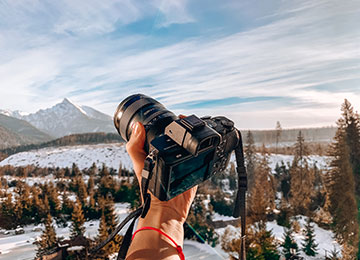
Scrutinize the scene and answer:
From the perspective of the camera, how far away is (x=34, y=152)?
6881 centimetres

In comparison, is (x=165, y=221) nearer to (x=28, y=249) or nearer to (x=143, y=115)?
(x=143, y=115)

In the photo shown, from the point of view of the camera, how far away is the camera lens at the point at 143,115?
4.49 ft

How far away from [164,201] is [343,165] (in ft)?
39.5

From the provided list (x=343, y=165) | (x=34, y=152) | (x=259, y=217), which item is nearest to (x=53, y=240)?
(x=259, y=217)

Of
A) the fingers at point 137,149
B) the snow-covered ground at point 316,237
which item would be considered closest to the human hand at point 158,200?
the fingers at point 137,149

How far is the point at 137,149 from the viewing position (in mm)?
1278

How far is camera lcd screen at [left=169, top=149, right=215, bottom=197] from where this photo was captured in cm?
108

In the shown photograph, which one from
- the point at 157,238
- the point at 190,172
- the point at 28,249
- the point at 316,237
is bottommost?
the point at 316,237

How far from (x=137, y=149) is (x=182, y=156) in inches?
12.3

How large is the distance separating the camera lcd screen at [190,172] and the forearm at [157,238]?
11 centimetres

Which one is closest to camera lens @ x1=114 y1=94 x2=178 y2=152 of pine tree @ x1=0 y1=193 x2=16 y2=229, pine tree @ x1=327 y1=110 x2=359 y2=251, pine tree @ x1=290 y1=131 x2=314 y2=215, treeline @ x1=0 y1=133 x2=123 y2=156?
pine tree @ x1=327 y1=110 x2=359 y2=251

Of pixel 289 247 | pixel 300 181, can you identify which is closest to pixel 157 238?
pixel 289 247

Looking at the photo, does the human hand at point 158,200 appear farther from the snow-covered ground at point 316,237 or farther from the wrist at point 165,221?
the snow-covered ground at point 316,237

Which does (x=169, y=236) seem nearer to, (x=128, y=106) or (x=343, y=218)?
(x=128, y=106)
